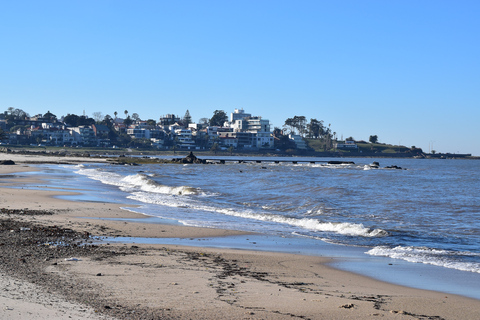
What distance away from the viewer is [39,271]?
897 cm

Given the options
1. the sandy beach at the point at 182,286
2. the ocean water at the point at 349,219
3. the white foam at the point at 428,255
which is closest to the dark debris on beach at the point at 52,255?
the sandy beach at the point at 182,286

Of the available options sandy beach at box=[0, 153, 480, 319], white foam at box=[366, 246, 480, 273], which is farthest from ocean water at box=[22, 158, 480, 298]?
sandy beach at box=[0, 153, 480, 319]

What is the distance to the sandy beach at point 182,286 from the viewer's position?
723 cm

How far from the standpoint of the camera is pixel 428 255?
13336mm

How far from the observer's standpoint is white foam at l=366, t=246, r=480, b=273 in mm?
12039

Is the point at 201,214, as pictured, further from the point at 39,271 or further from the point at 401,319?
the point at 401,319

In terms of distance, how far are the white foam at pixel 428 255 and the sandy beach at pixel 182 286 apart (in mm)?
2258

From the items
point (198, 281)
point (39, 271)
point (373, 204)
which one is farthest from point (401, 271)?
point (373, 204)

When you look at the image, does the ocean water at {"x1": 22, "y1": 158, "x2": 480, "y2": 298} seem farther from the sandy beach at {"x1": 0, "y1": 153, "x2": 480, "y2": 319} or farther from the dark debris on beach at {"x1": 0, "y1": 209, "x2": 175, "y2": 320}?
the dark debris on beach at {"x1": 0, "y1": 209, "x2": 175, "y2": 320}

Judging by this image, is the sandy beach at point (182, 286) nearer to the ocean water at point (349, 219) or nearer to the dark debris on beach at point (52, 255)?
the dark debris on beach at point (52, 255)

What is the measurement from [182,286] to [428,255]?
25.3ft

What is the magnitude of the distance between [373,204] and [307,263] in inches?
678

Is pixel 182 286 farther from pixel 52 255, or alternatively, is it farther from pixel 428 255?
pixel 428 255

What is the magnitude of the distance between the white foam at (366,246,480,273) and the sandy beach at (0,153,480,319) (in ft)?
7.41
